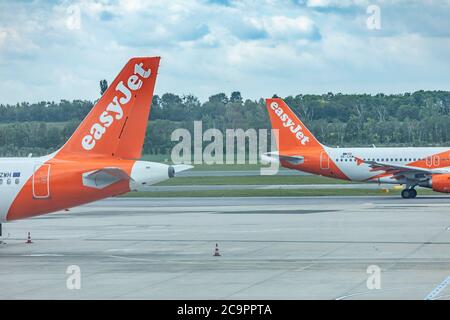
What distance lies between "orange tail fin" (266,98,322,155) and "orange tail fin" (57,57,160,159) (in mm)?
41272

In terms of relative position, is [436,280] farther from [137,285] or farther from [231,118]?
[231,118]

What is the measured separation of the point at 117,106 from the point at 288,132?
138 ft

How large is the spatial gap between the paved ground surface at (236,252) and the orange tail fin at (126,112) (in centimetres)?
414

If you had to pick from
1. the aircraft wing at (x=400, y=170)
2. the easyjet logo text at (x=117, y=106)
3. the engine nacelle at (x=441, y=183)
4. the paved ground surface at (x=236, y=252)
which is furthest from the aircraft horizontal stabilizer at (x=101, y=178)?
the aircraft wing at (x=400, y=170)

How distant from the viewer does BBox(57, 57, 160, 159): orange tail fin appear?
120ft

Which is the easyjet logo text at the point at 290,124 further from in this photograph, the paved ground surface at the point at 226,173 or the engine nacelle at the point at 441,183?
the paved ground surface at the point at 226,173

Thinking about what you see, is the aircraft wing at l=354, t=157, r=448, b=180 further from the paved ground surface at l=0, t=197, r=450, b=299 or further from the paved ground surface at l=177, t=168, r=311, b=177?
the paved ground surface at l=177, t=168, r=311, b=177

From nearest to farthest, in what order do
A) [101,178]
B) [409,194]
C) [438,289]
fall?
[438,289] < [101,178] < [409,194]

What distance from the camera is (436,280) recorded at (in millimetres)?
28531

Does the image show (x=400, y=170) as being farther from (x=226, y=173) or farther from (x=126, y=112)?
(x=226, y=173)

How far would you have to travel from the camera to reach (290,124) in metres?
77.7

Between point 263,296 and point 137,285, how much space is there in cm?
438

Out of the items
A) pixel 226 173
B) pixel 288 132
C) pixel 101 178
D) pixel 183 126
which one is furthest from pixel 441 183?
pixel 183 126
